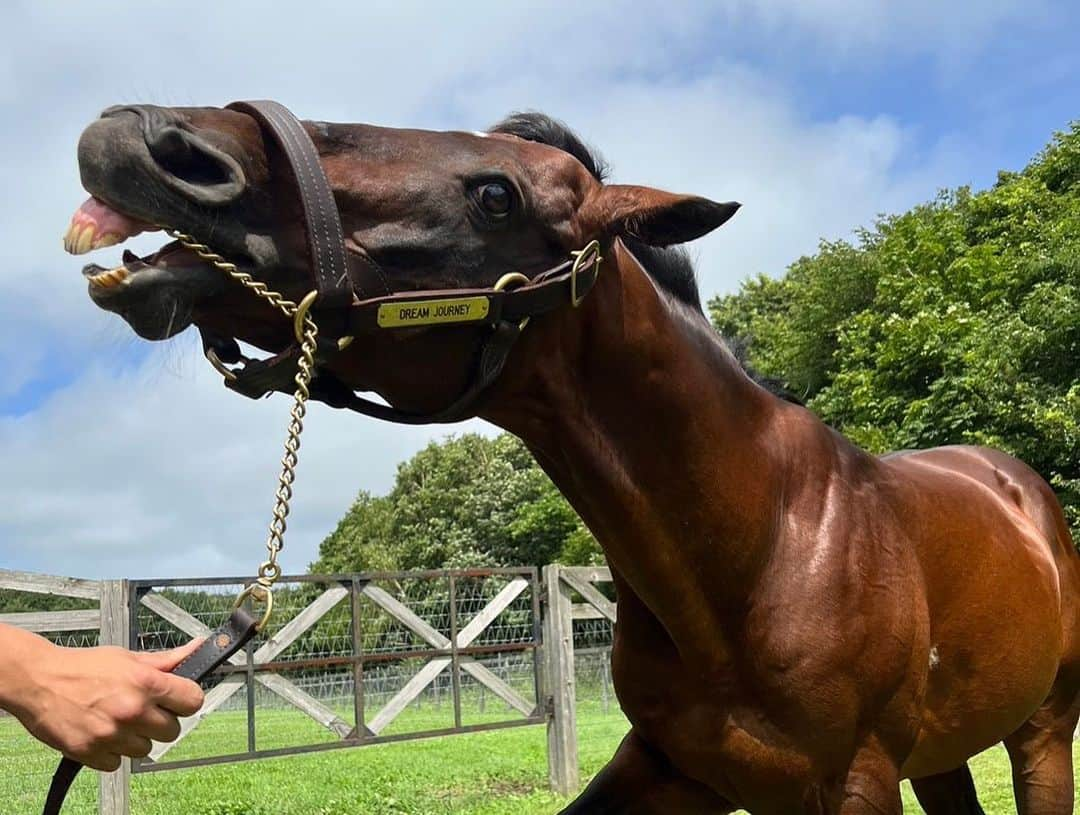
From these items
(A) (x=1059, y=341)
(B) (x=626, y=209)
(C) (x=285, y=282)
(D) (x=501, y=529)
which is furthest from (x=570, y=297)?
A: (D) (x=501, y=529)

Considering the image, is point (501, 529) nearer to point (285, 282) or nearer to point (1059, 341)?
point (1059, 341)

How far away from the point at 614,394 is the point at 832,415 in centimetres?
2325

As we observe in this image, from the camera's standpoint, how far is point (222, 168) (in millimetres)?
1859

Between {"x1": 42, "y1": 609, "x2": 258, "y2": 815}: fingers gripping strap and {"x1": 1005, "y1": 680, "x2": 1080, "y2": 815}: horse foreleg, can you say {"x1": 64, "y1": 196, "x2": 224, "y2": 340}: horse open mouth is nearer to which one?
{"x1": 42, "y1": 609, "x2": 258, "y2": 815}: fingers gripping strap

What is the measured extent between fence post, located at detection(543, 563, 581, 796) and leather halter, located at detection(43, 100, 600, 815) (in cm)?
671

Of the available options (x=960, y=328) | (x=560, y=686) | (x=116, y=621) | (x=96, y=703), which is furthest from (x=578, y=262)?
(x=960, y=328)

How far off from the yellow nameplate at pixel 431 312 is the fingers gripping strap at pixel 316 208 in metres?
0.09

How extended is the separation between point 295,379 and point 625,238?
109 centimetres

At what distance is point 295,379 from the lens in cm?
203

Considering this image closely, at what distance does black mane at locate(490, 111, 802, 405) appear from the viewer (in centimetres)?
264

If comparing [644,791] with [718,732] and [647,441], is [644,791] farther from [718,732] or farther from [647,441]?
[647,441]

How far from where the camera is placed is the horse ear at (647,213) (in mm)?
2414

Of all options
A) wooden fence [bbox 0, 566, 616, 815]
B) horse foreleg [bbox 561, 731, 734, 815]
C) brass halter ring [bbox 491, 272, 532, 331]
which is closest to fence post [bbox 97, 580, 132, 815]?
wooden fence [bbox 0, 566, 616, 815]

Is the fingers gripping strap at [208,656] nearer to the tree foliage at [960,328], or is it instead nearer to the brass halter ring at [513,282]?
the brass halter ring at [513,282]
